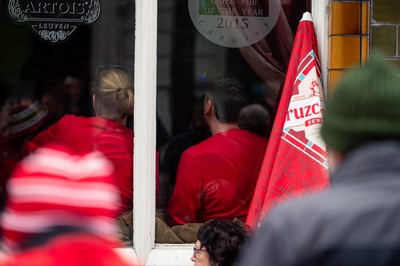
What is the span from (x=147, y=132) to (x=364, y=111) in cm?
299

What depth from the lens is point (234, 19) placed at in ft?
18.2

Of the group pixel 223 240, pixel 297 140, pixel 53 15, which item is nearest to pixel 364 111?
pixel 223 240

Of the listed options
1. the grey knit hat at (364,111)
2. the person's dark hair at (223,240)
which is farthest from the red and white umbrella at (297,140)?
the grey knit hat at (364,111)

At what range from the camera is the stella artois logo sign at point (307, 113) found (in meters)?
5.19

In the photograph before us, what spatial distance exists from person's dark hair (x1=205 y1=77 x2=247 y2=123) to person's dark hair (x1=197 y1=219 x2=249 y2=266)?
135 cm

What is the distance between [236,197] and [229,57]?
805mm

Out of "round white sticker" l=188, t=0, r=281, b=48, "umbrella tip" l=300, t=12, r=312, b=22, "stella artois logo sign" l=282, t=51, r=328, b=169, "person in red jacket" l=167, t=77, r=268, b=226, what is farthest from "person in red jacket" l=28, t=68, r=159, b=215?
"umbrella tip" l=300, t=12, r=312, b=22

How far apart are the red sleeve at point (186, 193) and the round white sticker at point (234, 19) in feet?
2.34

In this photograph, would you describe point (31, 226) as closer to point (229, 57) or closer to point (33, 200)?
point (33, 200)

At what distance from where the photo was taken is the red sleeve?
216 inches

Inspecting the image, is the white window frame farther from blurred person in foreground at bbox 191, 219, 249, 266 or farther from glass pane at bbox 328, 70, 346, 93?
blurred person in foreground at bbox 191, 219, 249, 266

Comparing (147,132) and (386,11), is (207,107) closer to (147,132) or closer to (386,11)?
(147,132)

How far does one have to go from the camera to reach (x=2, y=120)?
→ 5.52 metres

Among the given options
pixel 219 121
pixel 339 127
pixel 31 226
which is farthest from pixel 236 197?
pixel 31 226
